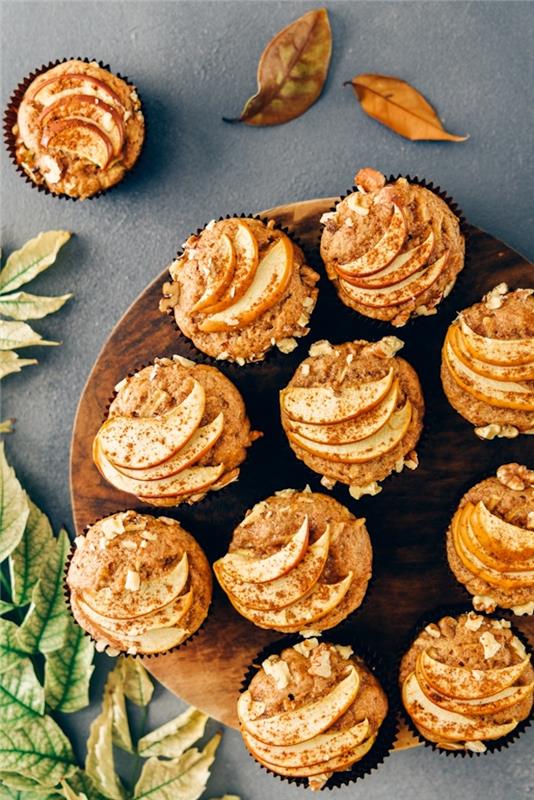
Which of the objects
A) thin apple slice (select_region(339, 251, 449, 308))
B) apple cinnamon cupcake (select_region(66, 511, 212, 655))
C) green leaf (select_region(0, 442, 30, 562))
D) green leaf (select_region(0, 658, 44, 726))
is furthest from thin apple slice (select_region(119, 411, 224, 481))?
green leaf (select_region(0, 658, 44, 726))

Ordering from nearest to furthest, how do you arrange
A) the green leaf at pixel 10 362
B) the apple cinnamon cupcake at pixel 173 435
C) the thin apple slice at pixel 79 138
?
the apple cinnamon cupcake at pixel 173 435, the thin apple slice at pixel 79 138, the green leaf at pixel 10 362

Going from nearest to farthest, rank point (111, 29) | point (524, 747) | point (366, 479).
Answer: point (366, 479)
point (524, 747)
point (111, 29)

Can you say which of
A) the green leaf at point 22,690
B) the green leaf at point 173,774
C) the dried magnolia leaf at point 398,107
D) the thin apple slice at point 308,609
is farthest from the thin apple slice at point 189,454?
the dried magnolia leaf at point 398,107

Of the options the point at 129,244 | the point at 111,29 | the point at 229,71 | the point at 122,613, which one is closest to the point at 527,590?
the point at 122,613

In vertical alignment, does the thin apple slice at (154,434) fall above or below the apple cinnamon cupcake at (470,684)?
above

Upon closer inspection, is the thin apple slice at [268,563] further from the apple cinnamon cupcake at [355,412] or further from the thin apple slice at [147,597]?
the apple cinnamon cupcake at [355,412]

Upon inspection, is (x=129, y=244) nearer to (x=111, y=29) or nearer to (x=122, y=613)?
(x=111, y=29)
